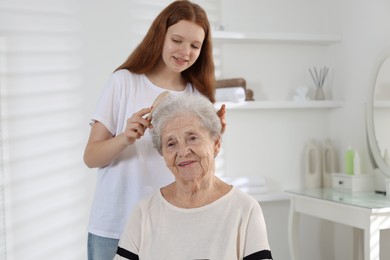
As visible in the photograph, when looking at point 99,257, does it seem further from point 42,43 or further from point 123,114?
point 42,43

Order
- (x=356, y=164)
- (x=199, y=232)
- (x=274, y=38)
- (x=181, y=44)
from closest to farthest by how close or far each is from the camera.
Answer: (x=199, y=232) → (x=181, y=44) → (x=356, y=164) → (x=274, y=38)

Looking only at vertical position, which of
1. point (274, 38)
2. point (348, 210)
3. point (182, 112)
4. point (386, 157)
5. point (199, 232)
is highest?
point (274, 38)

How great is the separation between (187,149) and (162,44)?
37cm

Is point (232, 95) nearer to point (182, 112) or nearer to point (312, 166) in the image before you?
point (312, 166)

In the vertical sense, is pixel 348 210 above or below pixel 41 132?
below

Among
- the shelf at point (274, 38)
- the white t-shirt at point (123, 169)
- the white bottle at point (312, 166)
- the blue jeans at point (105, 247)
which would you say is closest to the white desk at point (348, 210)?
the white bottle at point (312, 166)

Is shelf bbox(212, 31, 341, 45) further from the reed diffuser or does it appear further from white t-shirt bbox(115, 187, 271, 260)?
white t-shirt bbox(115, 187, 271, 260)

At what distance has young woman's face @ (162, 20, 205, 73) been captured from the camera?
1.55m

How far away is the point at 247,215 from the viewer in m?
1.43

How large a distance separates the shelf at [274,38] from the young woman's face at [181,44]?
141 cm

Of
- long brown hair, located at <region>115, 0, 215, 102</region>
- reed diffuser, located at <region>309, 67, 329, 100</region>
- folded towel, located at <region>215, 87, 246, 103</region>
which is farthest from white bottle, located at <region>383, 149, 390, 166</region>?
long brown hair, located at <region>115, 0, 215, 102</region>

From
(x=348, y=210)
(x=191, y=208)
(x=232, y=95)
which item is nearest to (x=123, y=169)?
(x=191, y=208)

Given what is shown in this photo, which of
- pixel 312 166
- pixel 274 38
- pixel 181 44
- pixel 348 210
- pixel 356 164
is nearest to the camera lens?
pixel 181 44

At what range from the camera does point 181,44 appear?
156cm
